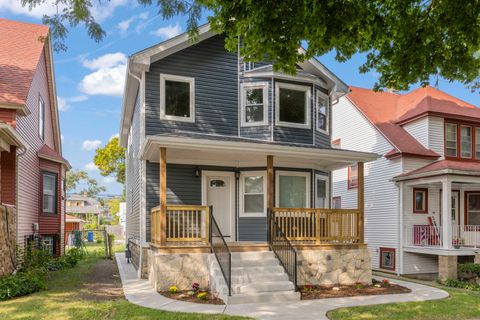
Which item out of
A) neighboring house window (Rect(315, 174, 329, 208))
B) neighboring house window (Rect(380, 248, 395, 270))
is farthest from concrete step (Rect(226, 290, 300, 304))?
neighboring house window (Rect(380, 248, 395, 270))

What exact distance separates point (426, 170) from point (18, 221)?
534 inches

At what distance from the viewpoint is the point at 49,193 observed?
49.8ft

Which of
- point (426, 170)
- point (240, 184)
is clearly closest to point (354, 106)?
point (426, 170)

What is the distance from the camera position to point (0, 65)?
12.6 m

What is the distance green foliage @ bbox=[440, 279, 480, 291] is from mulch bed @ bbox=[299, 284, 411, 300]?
12.8 ft

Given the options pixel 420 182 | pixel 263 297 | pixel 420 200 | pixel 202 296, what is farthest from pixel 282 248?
pixel 420 200

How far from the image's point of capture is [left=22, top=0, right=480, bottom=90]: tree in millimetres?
6191

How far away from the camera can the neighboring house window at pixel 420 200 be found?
16.1 m

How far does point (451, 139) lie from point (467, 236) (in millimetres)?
Answer: 3908

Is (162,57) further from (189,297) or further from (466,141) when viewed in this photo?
(466,141)

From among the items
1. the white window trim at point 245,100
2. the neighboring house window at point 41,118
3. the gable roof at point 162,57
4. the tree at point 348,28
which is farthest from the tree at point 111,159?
the tree at point 348,28

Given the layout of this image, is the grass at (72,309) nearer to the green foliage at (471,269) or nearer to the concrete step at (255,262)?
the concrete step at (255,262)

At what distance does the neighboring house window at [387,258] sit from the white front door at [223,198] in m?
7.48

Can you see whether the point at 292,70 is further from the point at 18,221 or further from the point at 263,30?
the point at 18,221
